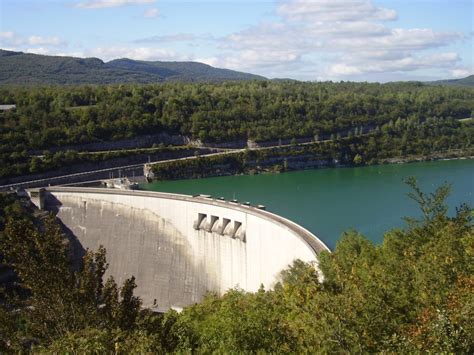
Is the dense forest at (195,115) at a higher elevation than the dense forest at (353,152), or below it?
higher

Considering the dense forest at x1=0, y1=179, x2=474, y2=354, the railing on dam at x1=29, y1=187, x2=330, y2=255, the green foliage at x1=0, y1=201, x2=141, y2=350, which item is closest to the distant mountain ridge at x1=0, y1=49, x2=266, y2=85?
the railing on dam at x1=29, y1=187, x2=330, y2=255

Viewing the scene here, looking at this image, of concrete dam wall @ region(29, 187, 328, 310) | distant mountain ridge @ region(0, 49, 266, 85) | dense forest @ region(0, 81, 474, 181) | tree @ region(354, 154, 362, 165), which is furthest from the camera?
distant mountain ridge @ region(0, 49, 266, 85)

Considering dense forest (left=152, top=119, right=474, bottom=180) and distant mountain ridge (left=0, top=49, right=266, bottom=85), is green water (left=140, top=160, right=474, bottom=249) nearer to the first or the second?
dense forest (left=152, top=119, right=474, bottom=180)

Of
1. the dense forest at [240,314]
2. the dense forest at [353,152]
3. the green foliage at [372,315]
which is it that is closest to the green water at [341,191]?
the dense forest at [353,152]

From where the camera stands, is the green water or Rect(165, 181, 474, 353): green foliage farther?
the green water

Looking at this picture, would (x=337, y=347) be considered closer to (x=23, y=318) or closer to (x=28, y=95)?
(x=23, y=318)

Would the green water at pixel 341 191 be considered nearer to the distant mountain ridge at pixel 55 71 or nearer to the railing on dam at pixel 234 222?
the railing on dam at pixel 234 222

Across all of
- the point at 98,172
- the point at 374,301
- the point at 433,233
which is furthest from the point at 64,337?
the point at 98,172
